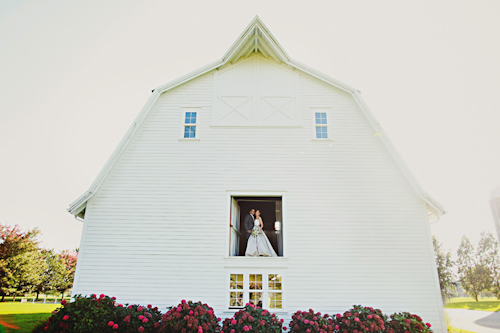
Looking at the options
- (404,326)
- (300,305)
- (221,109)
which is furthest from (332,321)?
(221,109)

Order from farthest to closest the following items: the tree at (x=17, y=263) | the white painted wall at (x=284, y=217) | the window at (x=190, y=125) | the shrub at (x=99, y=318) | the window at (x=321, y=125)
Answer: the tree at (x=17, y=263) < the window at (x=190, y=125) < the window at (x=321, y=125) < the white painted wall at (x=284, y=217) < the shrub at (x=99, y=318)

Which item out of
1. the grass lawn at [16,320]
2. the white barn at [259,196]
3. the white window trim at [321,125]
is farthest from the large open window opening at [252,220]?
the grass lawn at [16,320]

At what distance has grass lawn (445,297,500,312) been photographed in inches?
1128

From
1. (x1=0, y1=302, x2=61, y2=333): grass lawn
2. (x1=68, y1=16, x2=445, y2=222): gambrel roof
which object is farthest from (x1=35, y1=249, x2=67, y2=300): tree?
(x1=68, y1=16, x2=445, y2=222): gambrel roof

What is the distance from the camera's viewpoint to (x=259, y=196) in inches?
386

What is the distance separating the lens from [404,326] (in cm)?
748

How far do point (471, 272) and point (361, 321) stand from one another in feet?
111

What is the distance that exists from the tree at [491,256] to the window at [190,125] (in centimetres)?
3682

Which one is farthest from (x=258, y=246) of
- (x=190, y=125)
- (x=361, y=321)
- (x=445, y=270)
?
(x=445, y=270)

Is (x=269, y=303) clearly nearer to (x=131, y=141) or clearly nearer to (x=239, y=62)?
(x=131, y=141)

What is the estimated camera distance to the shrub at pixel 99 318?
22.3 feet

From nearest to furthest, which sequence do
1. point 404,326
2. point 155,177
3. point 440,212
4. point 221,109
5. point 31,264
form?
1. point 404,326
2. point 440,212
3. point 155,177
4. point 221,109
5. point 31,264

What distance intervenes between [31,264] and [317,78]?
68.5ft

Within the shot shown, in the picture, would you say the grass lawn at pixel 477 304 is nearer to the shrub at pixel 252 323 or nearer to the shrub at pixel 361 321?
the shrub at pixel 361 321
